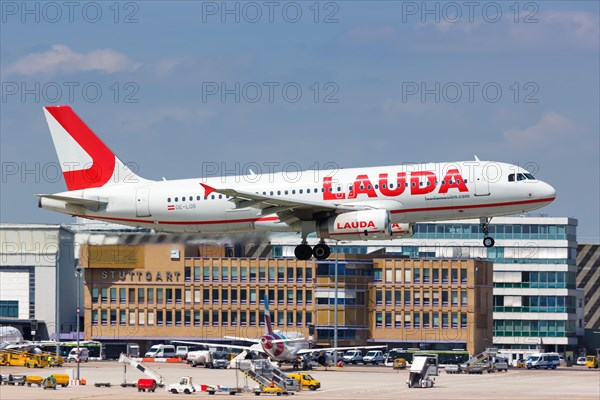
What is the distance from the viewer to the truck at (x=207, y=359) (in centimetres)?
15675

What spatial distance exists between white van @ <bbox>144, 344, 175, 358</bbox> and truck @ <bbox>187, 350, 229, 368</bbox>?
11.5m

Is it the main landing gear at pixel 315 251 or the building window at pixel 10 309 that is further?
the building window at pixel 10 309

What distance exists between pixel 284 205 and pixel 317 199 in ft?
9.85

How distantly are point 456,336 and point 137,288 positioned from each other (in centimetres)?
4346

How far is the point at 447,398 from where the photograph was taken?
11625 cm

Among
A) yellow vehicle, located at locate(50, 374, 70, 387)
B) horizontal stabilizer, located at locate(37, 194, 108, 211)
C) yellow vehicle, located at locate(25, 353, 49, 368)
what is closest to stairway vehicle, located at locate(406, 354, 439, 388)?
yellow vehicle, located at locate(50, 374, 70, 387)

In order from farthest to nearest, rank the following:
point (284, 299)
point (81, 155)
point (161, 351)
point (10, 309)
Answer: point (10, 309) → point (284, 299) → point (161, 351) → point (81, 155)

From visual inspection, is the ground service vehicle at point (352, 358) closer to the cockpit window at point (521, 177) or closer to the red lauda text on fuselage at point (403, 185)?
the red lauda text on fuselage at point (403, 185)

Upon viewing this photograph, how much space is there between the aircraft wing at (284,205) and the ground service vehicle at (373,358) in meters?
80.4

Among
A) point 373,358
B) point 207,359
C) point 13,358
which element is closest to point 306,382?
point 207,359

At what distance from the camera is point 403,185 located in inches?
3590

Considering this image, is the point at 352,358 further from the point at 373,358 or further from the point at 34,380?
the point at 34,380

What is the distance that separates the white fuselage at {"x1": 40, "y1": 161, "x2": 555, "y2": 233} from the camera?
9062 cm

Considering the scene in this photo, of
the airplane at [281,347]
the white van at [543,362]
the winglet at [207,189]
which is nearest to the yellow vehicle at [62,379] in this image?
the airplane at [281,347]
